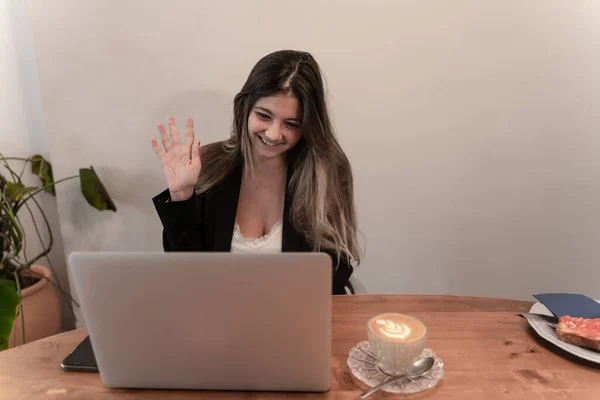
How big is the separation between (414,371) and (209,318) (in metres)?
0.40

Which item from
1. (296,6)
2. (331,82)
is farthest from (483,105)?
(296,6)

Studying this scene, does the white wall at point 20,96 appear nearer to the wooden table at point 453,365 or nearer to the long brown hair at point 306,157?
the long brown hair at point 306,157

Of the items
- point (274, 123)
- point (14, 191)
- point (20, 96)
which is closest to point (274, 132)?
point (274, 123)

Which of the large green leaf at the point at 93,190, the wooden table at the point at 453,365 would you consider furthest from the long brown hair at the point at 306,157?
the large green leaf at the point at 93,190

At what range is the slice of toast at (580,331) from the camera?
0.87 meters

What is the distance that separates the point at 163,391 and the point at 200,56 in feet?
4.21

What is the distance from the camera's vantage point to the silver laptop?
0.69 metres

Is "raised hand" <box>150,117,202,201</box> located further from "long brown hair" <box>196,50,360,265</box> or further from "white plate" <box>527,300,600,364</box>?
"white plate" <box>527,300,600,364</box>

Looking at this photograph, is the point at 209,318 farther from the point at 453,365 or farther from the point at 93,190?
the point at 93,190

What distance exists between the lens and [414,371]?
32.6 inches

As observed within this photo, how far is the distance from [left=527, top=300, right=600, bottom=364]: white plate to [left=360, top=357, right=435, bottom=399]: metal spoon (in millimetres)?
264

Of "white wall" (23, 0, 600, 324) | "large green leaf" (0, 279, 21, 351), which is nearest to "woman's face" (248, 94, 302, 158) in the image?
"white wall" (23, 0, 600, 324)

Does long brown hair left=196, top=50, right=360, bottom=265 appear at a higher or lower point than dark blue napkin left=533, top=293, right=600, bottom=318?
higher

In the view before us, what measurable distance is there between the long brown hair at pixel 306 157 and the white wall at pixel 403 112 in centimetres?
→ 32
